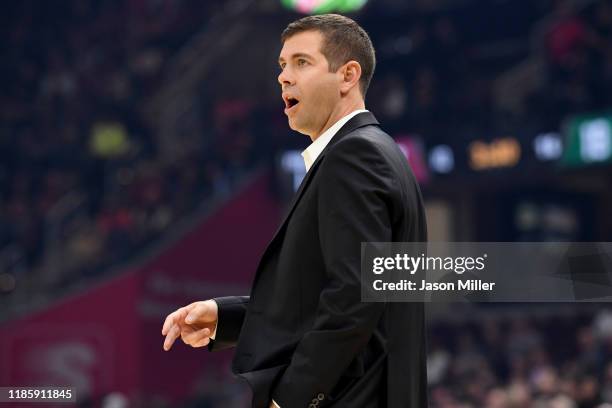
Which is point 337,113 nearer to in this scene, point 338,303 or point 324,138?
point 324,138

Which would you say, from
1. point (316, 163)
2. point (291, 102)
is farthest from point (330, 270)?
point (291, 102)

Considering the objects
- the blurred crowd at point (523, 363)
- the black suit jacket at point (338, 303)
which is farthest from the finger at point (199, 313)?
the blurred crowd at point (523, 363)

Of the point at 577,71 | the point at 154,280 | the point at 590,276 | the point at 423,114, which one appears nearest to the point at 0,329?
the point at 154,280

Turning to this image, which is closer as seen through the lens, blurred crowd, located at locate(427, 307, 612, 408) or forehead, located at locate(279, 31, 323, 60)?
forehead, located at locate(279, 31, 323, 60)

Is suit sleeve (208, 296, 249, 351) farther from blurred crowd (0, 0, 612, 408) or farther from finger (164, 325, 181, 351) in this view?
blurred crowd (0, 0, 612, 408)

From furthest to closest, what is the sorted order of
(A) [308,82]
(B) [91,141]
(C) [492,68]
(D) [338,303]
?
(C) [492,68] → (B) [91,141] → (A) [308,82] → (D) [338,303]

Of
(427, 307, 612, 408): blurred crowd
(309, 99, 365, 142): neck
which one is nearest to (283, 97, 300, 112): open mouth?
(309, 99, 365, 142): neck

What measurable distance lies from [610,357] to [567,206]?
279 inches

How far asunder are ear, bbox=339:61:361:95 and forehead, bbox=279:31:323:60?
0.09 meters

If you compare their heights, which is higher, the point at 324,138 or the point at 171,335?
the point at 324,138

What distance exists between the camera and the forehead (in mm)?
3039

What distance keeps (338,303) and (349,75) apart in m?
0.71

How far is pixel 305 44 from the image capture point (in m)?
3.05

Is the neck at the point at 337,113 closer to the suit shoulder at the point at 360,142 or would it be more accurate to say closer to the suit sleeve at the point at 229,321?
the suit shoulder at the point at 360,142
